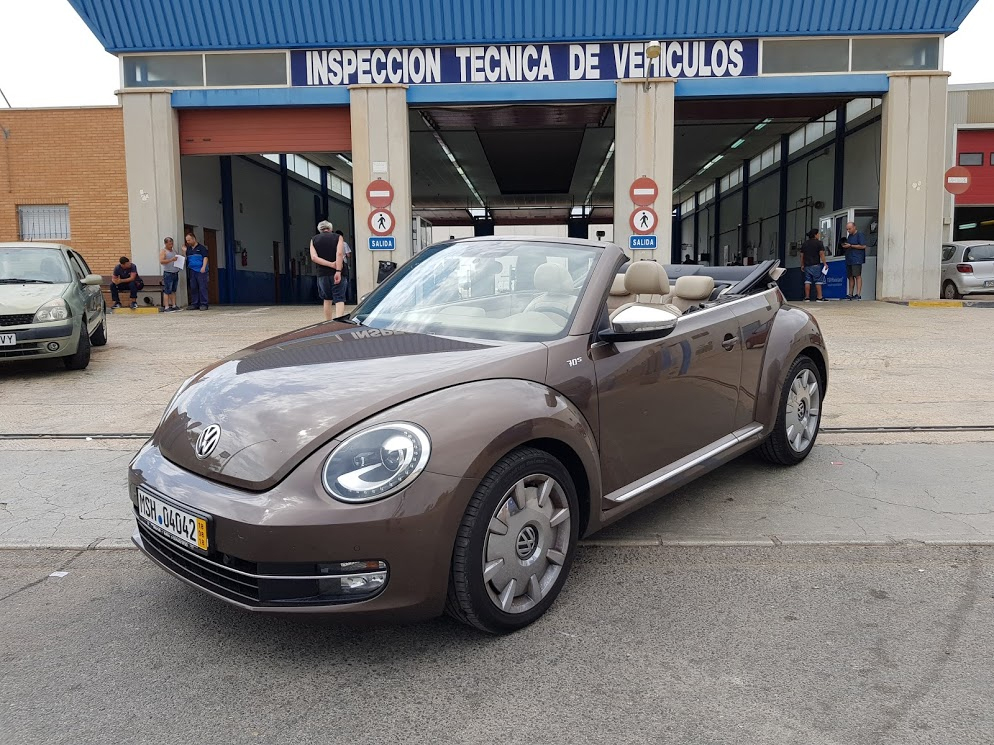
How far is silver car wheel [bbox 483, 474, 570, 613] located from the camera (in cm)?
270

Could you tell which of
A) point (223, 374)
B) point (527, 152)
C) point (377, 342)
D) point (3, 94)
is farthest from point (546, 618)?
point (527, 152)

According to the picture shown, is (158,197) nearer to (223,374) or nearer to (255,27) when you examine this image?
(255,27)

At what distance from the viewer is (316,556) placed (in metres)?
2.40

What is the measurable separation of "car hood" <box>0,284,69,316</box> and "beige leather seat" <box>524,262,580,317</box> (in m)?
6.52

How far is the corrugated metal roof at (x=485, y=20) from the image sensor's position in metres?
17.4

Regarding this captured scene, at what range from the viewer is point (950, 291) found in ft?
65.4

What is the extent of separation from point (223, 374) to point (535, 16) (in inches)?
653

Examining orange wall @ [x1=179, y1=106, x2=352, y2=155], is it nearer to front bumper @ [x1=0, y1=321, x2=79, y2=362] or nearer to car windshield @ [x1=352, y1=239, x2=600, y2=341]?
front bumper @ [x1=0, y1=321, x2=79, y2=362]

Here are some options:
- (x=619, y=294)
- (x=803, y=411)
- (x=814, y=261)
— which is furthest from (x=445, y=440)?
(x=814, y=261)

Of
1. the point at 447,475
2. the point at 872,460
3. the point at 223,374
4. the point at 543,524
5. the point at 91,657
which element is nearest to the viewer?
the point at 447,475

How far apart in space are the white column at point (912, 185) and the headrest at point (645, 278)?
1685 centimetres

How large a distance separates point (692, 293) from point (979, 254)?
60.3 ft

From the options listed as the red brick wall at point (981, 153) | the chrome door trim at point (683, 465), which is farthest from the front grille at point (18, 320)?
the red brick wall at point (981, 153)

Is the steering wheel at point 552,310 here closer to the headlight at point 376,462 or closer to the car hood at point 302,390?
the car hood at point 302,390
